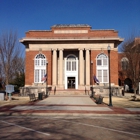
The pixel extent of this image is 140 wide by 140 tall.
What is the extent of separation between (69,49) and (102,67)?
798cm

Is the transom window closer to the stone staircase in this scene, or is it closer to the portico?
the portico

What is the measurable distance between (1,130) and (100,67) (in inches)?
1309

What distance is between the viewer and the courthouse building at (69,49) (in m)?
39.8

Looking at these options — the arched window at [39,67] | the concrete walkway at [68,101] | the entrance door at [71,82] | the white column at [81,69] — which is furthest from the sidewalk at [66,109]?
the entrance door at [71,82]

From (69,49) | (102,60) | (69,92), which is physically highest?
(69,49)

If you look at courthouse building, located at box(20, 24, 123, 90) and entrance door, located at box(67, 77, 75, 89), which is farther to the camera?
entrance door, located at box(67, 77, 75, 89)

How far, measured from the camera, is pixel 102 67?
40312mm

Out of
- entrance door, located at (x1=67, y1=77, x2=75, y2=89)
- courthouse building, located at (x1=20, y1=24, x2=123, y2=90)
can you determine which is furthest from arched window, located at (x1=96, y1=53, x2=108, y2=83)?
entrance door, located at (x1=67, y1=77, x2=75, y2=89)

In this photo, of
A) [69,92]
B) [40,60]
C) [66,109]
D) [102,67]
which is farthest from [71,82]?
[66,109]

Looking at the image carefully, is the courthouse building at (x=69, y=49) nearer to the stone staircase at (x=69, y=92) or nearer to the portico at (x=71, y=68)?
the portico at (x=71, y=68)

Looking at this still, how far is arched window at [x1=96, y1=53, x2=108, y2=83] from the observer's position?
40.2 metres

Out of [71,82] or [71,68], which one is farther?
[71,82]

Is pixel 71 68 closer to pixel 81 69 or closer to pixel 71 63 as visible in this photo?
pixel 71 63

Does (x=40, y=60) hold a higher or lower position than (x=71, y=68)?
higher
